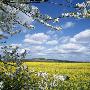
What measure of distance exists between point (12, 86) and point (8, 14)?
2.86 metres

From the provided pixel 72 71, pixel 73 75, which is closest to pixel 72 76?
pixel 73 75

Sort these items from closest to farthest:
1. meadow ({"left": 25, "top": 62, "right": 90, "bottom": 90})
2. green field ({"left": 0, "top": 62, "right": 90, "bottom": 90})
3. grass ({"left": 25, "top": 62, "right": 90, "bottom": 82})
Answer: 1. green field ({"left": 0, "top": 62, "right": 90, "bottom": 90})
2. meadow ({"left": 25, "top": 62, "right": 90, "bottom": 90})
3. grass ({"left": 25, "top": 62, "right": 90, "bottom": 82})

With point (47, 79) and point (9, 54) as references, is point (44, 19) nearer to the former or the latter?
point (9, 54)

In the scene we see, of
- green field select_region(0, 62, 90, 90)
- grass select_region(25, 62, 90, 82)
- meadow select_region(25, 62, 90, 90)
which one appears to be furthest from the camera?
grass select_region(25, 62, 90, 82)

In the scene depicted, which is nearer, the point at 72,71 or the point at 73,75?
the point at 73,75

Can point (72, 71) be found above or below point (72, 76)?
above

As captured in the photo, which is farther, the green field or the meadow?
the meadow

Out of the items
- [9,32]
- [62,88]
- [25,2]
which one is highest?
[25,2]

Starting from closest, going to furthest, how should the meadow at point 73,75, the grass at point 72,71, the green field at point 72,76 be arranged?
1. the green field at point 72,76
2. the meadow at point 73,75
3. the grass at point 72,71

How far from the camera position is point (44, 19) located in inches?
213

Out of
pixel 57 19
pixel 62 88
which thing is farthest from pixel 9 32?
pixel 62 88

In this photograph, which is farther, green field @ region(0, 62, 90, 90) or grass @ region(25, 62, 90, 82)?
grass @ region(25, 62, 90, 82)

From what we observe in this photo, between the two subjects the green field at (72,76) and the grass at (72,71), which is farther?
the grass at (72,71)

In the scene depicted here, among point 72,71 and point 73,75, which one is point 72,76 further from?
point 72,71
